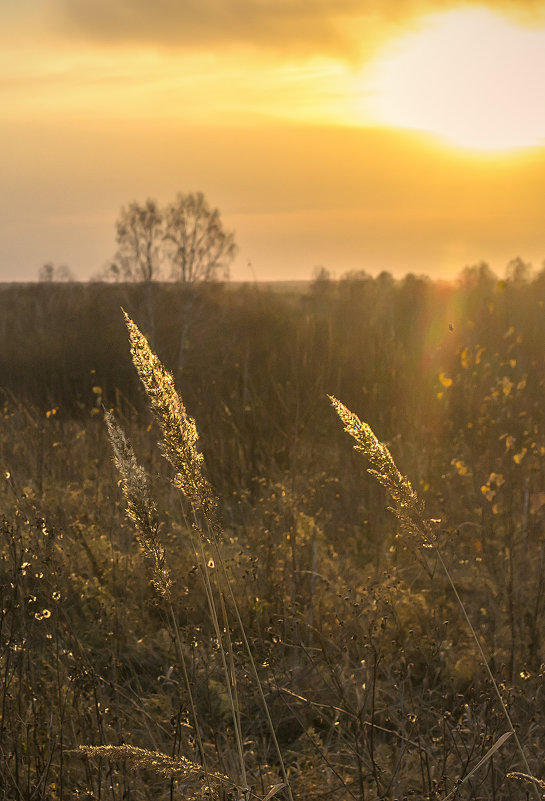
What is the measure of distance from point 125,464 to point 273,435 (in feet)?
20.3

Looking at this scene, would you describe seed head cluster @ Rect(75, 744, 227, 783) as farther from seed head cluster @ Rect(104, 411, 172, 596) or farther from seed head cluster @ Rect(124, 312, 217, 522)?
seed head cluster @ Rect(124, 312, 217, 522)

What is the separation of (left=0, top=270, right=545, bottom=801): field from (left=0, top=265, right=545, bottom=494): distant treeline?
73mm

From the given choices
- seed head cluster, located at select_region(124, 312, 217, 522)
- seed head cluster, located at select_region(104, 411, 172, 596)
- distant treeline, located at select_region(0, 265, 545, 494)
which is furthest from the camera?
distant treeline, located at select_region(0, 265, 545, 494)

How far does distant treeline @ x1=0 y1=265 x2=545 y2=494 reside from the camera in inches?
301

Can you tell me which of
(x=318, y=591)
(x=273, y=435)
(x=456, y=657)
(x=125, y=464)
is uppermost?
(x=125, y=464)

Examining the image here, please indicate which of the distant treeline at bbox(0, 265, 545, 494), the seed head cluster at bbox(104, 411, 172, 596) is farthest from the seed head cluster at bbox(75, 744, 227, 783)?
the distant treeline at bbox(0, 265, 545, 494)

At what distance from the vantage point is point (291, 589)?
4.36 m

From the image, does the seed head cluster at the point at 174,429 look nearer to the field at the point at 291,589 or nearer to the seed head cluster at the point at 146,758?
the field at the point at 291,589

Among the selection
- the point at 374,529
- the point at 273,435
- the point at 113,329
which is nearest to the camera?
the point at 374,529

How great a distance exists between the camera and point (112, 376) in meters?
18.5

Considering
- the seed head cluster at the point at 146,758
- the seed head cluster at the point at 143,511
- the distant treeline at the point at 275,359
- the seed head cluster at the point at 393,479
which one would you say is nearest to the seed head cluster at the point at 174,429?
the seed head cluster at the point at 143,511

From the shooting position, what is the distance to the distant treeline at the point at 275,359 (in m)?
7.65

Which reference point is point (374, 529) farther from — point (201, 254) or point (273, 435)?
point (201, 254)

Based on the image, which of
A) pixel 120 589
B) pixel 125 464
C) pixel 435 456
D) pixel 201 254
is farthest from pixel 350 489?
pixel 201 254
